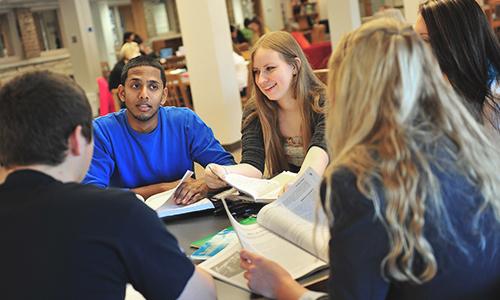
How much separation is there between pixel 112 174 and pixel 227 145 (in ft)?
12.2

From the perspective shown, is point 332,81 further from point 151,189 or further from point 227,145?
point 227,145

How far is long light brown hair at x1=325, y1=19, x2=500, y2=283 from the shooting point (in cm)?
98

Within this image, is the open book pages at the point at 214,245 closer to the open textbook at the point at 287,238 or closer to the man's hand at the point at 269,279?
the open textbook at the point at 287,238

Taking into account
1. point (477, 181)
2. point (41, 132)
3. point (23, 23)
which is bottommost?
point (477, 181)

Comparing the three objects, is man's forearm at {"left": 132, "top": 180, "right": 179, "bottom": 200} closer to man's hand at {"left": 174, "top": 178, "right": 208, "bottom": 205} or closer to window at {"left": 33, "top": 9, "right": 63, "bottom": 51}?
man's hand at {"left": 174, "top": 178, "right": 208, "bottom": 205}

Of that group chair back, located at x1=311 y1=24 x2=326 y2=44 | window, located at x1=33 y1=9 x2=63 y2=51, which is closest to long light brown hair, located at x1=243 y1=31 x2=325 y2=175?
chair back, located at x1=311 y1=24 x2=326 y2=44

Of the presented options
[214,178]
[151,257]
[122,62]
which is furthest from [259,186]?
[122,62]

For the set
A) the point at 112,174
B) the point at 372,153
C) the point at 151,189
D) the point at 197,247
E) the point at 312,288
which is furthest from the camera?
the point at 112,174

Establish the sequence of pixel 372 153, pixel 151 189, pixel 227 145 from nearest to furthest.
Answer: pixel 372 153
pixel 151 189
pixel 227 145

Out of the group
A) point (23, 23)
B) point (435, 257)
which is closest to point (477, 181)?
point (435, 257)

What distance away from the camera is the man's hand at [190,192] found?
2.03 metres

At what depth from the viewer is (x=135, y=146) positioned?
2.48 m

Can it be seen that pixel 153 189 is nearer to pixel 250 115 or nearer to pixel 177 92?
pixel 250 115

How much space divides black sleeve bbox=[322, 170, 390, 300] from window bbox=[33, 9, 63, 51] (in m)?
13.2
